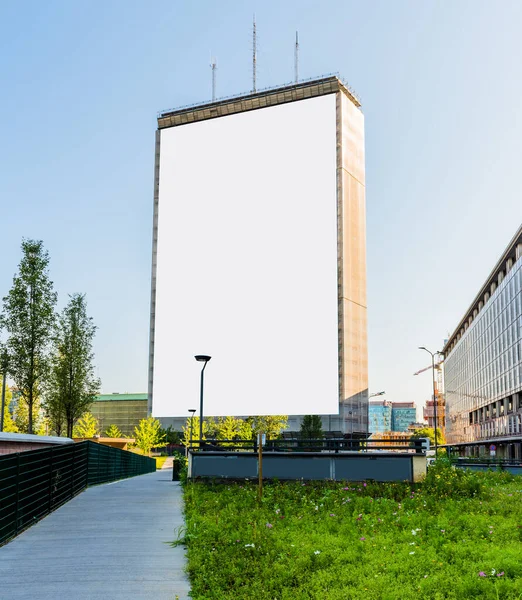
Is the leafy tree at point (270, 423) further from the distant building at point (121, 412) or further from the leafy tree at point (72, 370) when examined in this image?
the distant building at point (121, 412)

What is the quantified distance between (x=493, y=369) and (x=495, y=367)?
5.59 ft

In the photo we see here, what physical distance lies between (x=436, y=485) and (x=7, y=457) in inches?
450

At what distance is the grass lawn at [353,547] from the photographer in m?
8.52

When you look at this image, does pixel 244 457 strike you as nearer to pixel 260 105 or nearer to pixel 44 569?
pixel 44 569

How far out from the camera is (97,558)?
10.6m

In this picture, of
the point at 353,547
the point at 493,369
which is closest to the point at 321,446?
the point at 353,547

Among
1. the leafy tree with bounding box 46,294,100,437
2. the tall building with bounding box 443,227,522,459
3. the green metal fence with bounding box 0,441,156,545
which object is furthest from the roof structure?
the green metal fence with bounding box 0,441,156,545

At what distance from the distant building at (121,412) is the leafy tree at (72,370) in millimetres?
138262

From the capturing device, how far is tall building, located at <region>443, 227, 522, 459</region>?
7712 centimetres

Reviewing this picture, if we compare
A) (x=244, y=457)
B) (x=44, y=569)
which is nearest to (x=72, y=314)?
(x=244, y=457)

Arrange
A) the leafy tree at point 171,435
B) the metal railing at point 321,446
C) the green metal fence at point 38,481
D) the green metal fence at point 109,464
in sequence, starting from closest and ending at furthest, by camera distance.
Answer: the green metal fence at point 38,481 → the metal railing at point 321,446 → the green metal fence at point 109,464 → the leafy tree at point 171,435

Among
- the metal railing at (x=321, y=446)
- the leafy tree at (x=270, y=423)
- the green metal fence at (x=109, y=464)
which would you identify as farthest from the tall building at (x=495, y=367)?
the metal railing at (x=321, y=446)

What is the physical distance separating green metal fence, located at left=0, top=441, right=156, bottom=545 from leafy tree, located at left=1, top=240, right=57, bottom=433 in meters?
23.1

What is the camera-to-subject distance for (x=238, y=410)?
108875 millimetres
